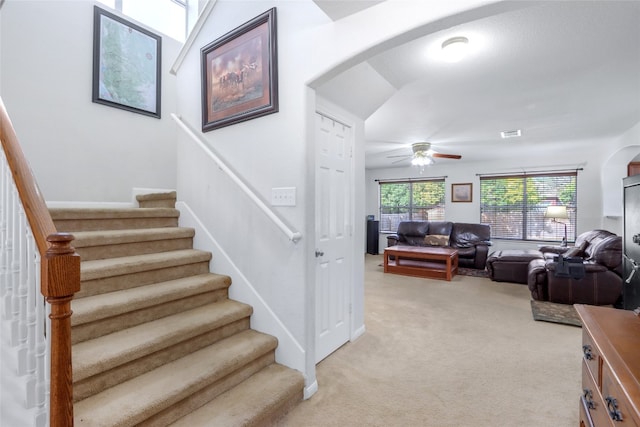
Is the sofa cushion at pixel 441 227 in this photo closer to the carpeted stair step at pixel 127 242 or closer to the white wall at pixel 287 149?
the white wall at pixel 287 149

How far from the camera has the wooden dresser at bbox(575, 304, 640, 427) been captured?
2.44 feet

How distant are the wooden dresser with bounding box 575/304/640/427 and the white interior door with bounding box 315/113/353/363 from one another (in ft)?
5.09

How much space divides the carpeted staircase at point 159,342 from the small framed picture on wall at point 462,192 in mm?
5987

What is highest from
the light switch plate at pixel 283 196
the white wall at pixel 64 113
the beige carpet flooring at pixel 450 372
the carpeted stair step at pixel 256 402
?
the white wall at pixel 64 113

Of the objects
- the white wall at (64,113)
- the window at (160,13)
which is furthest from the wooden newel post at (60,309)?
the window at (160,13)

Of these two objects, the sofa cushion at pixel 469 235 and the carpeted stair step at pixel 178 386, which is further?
the sofa cushion at pixel 469 235

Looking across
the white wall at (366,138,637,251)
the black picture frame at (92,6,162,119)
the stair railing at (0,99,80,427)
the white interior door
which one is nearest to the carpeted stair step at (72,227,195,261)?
the stair railing at (0,99,80,427)

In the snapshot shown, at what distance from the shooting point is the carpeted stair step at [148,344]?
1.39 metres

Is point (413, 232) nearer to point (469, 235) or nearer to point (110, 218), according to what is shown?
point (469, 235)

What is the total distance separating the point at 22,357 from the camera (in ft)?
3.49

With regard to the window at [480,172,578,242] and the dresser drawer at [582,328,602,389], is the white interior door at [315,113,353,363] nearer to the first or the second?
the dresser drawer at [582,328,602,389]

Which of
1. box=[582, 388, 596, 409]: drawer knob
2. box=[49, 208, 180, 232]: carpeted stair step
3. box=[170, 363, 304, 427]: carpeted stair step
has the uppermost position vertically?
box=[49, 208, 180, 232]: carpeted stair step

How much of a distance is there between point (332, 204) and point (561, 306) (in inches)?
126

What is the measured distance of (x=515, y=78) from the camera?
254 centimetres
